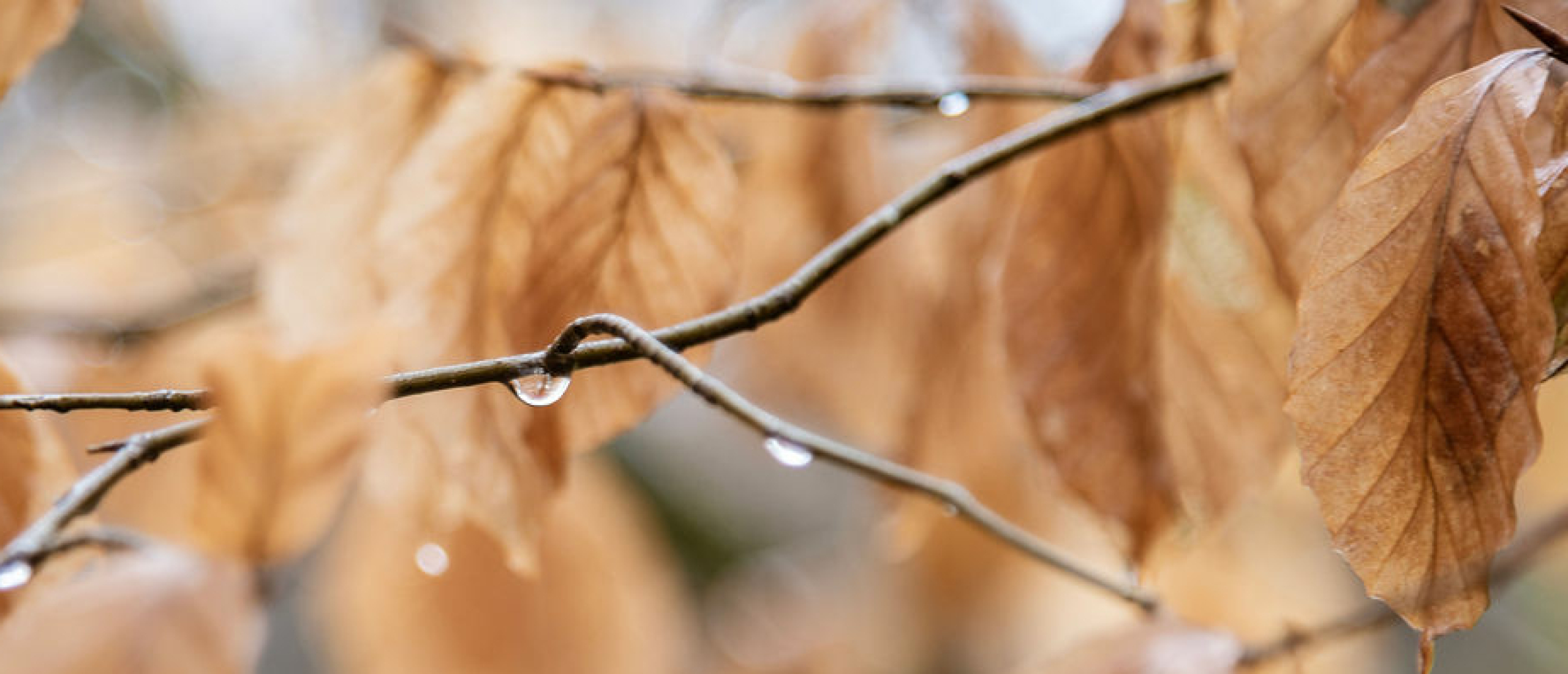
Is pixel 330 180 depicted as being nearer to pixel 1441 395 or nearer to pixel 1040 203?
pixel 1040 203

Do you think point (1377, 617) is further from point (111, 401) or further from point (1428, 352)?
point (111, 401)

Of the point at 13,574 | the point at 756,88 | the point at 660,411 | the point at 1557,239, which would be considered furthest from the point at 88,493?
the point at 660,411

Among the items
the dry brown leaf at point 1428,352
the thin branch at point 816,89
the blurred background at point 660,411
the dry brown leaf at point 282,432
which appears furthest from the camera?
the blurred background at point 660,411

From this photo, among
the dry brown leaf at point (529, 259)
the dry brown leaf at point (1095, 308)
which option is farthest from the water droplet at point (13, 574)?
the dry brown leaf at point (1095, 308)

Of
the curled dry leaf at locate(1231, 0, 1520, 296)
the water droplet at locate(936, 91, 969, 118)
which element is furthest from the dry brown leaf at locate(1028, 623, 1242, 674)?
the water droplet at locate(936, 91, 969, 118)

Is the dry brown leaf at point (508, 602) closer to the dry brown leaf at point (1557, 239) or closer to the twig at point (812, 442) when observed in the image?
the twig at point (812, 442)

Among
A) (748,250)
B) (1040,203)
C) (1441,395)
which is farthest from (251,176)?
(1441,395)
